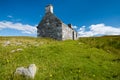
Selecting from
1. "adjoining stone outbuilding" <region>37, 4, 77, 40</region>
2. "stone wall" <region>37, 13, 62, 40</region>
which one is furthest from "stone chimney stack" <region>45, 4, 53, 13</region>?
"stone wall" <region>37, 13, 62, 40</region>

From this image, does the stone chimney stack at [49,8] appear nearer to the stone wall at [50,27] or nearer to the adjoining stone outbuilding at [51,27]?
the adjoining stone outbuilding at [51,27]

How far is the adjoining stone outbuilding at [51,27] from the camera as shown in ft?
161

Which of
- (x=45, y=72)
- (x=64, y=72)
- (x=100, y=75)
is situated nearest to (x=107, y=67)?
(x=100, y=75)

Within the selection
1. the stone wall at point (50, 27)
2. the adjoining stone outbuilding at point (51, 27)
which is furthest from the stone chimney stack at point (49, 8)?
the stone wall at point (50, 27)

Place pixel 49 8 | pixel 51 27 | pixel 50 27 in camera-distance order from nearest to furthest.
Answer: pixel 51 27 < pixel 50 27 < pixel 49 8

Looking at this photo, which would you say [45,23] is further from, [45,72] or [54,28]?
[45,72]

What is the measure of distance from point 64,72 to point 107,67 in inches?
228

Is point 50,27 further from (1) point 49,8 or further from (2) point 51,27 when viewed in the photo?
(1) point 49,8

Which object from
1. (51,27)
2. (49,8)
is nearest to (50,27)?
(51,27)

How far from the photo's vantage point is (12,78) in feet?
47.2

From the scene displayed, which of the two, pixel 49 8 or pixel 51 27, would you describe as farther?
pixel 49 8

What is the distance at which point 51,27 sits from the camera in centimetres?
5075

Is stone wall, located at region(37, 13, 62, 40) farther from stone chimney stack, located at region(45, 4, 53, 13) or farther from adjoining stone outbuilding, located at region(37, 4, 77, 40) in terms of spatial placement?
stone chimney stack, located at region(45, 4, 53, 13)

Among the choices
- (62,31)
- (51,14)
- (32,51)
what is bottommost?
(32,51)
